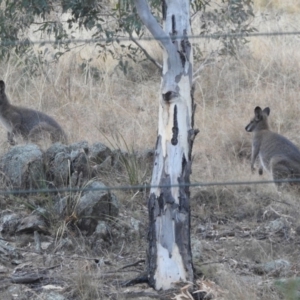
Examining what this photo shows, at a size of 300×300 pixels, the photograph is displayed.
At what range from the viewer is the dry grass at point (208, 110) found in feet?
30.0

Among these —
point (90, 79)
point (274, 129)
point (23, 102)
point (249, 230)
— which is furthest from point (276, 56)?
point (249, 230)

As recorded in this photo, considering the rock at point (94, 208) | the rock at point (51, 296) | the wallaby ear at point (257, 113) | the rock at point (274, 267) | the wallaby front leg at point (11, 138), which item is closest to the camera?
the rock at point (51, 296)

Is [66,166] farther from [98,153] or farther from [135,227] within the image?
[135,227]

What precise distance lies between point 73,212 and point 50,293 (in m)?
1.42

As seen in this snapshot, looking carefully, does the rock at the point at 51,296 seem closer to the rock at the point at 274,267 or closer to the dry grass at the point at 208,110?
the dry grass at the point at 208,110

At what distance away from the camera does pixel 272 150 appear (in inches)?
429

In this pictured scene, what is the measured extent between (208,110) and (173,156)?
6032 mm

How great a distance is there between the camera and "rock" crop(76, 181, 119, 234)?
8148mm

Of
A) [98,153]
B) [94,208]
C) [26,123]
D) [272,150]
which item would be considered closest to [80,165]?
[98,153]

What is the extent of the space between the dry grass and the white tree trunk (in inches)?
46.3

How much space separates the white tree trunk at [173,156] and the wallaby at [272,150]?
13.0 ft

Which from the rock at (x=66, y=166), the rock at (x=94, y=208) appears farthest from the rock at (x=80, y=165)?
the rock at (x=94, y=208)

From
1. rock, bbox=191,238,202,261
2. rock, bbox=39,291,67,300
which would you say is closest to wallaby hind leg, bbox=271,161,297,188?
rock, bbox=191,238,202,261

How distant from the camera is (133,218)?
28.1ft
